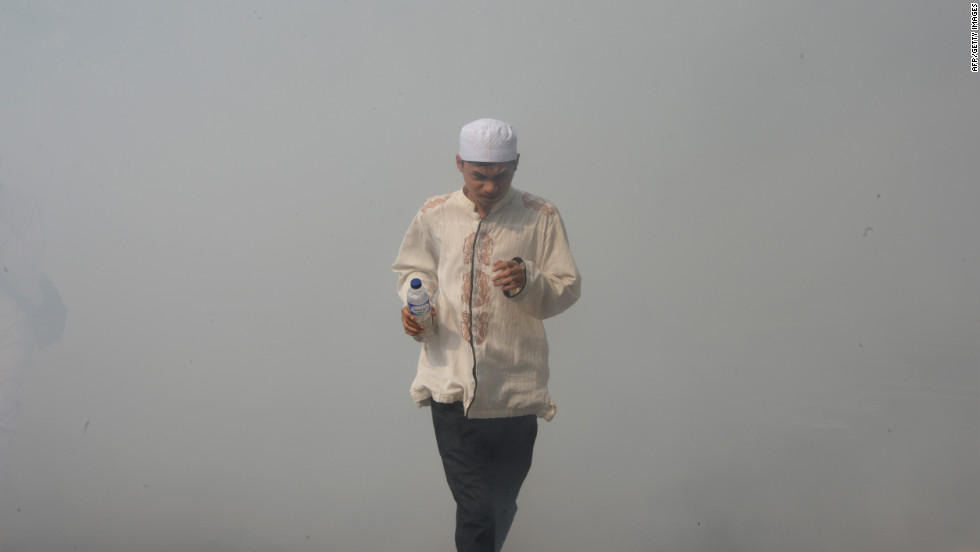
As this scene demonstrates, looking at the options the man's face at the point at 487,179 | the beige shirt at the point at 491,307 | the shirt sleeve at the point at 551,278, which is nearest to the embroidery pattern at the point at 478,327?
the beige shirt at the point at 491,307

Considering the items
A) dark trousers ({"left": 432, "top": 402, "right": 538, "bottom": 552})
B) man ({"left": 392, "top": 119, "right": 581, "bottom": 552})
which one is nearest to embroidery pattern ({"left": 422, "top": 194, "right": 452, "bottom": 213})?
man ({"left": 392, "top": 119, "right": 581, "bottom": 552})

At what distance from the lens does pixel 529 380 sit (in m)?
2.02

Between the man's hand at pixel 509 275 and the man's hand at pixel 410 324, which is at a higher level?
the man's hand at pixel 509 275

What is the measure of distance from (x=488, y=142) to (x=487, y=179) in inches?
3.4

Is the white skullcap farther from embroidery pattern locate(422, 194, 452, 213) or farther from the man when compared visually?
embroidery pattern locate(422, 194, 452, 213)

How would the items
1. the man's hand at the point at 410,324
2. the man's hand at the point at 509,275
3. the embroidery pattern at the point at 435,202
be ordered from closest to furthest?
the man's hand at the point at 509,275
the man's hand at the point at 410,324
the embroidery pattern at the point at 435,202

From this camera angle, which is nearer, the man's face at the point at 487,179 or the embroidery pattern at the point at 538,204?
the man's face at the point at 487,179

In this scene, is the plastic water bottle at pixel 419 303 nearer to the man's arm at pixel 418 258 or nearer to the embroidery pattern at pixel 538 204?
the man's arm at pixel 418 258

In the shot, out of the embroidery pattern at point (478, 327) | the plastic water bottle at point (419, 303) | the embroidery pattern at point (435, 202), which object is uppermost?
the embroidery pattern at point (435, 202)

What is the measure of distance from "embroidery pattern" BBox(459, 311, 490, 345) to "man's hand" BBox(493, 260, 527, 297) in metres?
0.15

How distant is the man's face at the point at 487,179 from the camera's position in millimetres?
1931

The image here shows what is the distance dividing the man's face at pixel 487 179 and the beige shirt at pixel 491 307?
50mm

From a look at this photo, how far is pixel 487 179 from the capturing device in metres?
1.94

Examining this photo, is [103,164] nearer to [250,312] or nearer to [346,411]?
[250,312]
